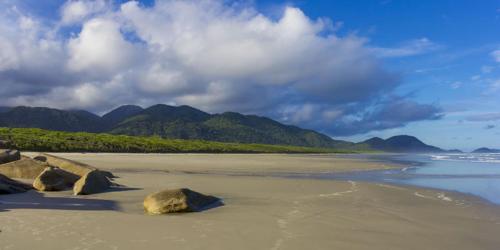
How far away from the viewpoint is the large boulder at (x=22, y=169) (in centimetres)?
1772

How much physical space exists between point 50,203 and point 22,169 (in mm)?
7220

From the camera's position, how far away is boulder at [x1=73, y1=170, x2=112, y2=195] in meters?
14.0

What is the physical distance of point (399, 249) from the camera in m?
7.55

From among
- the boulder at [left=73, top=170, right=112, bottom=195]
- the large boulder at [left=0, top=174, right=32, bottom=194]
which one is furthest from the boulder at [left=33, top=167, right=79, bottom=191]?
the boulder at [left=73, top=170, right=112, bottom=195]

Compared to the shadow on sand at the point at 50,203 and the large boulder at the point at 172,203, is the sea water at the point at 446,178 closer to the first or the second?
the large boulder at the point at 172,203

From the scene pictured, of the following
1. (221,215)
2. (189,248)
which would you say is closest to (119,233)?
(189,248)

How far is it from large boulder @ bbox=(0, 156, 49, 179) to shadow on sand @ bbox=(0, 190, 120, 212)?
4.58 metres

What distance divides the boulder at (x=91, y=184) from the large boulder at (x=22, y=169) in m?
4.45

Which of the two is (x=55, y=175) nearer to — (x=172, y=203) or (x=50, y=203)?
(x=50, y=203)

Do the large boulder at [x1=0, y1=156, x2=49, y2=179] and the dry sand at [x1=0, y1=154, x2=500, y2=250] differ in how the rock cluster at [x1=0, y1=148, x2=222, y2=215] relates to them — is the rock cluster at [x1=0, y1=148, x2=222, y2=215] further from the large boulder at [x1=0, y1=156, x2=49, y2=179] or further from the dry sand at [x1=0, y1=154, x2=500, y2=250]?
the dry sand at [x1=0, y1=154, x2=500, y2=250]

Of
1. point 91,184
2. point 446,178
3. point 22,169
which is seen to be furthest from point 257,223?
point 446,178

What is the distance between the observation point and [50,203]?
1173 centimetres

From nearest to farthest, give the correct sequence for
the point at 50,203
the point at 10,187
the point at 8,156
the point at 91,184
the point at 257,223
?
the point at 257,223
the point at 50,203
the point at 10,187
the point at 91,184
the point at 8,156

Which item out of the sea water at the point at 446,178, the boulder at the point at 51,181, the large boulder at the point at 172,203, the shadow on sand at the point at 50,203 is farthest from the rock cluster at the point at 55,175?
the sea water at the point at 446,178
